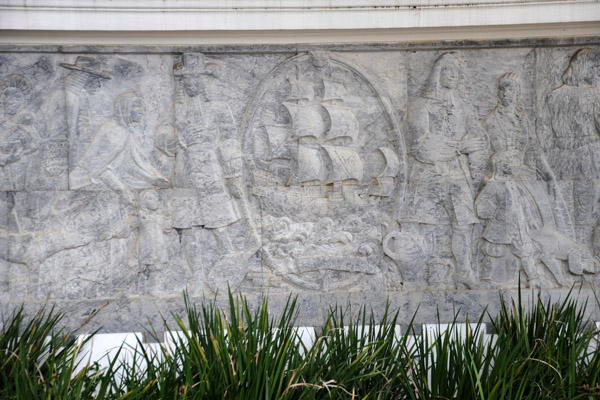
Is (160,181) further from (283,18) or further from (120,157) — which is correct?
(283,18)

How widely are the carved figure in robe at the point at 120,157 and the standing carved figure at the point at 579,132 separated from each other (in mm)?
3525

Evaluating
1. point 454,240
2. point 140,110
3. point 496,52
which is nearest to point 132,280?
point 140,110

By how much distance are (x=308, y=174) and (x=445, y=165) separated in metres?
1.23

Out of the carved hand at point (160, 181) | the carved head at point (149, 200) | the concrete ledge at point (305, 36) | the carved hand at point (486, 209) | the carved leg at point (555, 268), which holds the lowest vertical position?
the carved leg at point (555, 268)

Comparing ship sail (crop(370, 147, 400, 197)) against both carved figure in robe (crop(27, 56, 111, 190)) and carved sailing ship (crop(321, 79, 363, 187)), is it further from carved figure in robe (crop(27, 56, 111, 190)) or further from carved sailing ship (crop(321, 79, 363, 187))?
carved figure in robe (crop(27, 56, 111, 190))

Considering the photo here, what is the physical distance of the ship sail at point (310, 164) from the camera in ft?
19.5

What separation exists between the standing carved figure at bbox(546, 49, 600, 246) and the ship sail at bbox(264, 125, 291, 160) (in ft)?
7.78

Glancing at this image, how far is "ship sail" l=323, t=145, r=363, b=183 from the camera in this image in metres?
5.94

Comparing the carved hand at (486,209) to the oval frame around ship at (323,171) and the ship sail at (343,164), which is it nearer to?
the oval frame around ship at (323,171)

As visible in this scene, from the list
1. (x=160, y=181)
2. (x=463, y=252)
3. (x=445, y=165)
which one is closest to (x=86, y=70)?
(x=160, y=181)

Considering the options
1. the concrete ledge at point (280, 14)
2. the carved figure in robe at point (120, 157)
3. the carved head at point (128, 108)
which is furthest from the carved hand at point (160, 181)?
the concrete ledge at point (280, 14)

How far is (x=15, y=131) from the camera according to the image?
5.83m

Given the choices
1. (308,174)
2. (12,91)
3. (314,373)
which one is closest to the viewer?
(314,373)

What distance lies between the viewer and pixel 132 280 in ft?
19.4
